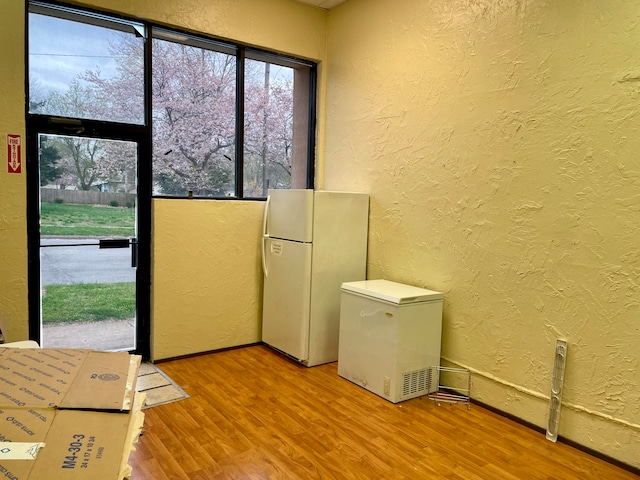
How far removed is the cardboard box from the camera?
3.16ft

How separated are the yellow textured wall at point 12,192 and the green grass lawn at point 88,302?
20 cm

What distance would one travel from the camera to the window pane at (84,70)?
317 centimetres

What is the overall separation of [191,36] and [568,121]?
9.41 feet

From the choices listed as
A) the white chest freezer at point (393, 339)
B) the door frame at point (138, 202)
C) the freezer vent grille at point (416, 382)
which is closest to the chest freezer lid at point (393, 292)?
the white chest freezer at point (393, 339)

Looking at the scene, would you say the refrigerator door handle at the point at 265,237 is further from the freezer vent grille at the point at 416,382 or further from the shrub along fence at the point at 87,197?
the freezer vent grille at the point at 416,382

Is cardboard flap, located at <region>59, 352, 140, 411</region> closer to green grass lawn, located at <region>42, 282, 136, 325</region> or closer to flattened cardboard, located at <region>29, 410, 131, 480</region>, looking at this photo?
flattened cardboard, located at <region>29, 410, 131, 480</region>

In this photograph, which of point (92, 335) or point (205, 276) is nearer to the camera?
point (92, 335)

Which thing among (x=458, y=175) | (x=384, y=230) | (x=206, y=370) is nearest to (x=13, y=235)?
(x=206, y=370)

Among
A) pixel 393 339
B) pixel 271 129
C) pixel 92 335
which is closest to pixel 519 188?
pixel 393 339

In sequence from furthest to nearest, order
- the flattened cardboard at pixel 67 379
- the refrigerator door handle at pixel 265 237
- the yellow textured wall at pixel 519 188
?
the refrigerator door handle at pixel 265 237, the yellow textured wall at pixel 519 188, the flattened cardboard at pixel 67 379

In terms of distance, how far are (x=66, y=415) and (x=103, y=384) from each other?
168 mm

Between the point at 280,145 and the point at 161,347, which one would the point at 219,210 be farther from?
the point at 161,347

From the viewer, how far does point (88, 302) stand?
11.4ft

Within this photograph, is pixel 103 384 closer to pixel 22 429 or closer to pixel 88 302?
pixel 22 429
